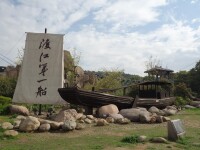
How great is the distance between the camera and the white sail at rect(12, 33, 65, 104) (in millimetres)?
19141

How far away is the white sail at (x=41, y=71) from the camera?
19.1 meters

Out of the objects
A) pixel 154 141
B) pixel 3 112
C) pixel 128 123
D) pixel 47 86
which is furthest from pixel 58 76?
pixel 154 141


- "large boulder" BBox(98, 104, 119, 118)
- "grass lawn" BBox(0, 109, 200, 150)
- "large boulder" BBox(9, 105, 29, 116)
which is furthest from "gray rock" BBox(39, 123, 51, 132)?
"large boulder" BBox(9, 105, 29, 116)

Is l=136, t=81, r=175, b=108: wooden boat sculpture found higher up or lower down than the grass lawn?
higher up

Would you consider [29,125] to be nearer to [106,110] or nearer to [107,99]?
[106,110]

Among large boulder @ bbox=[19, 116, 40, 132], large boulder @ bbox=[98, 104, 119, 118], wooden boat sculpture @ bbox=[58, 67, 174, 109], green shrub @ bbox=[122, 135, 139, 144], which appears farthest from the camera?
wooden boat sculpture @ bbox=[58, 67, 174, 109]

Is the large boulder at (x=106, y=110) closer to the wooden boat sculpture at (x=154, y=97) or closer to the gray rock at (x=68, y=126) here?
the wooden boat sculpture at (x=154, y=97)

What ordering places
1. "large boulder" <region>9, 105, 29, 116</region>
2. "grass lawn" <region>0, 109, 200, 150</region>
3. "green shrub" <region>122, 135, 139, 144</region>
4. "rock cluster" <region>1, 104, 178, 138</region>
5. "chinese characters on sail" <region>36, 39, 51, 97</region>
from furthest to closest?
1. "chinese characters on sail" <region>36, 39, 51, 97</region>
2. "large boulder" <region>9, 105, 29, 116</region>
3. "rock cluster" <region>1, 104, 178, 138</region>
4. "green shrub" <region>122, 135, 139, 144</region>
5. "grass lawn" <region>0, 109, 200, 150</region>

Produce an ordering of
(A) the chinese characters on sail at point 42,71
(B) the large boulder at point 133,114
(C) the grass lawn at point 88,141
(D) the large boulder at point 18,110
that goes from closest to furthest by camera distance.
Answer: (C) the grass lawn at point 88,141 → (B) the large boulder at point 133,114 → (D) the large boulder at point 18,110 → (A) the chinese characters on sail at point 42,71

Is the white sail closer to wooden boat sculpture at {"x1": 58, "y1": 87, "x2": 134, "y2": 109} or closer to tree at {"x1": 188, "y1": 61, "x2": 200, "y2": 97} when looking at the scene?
wooden boat sculpture at {"x1": 58, "y1": 87, "x2": 134, "y2": 109}

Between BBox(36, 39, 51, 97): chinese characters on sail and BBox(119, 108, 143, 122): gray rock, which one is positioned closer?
BBox(119, 108, 143, 122): gray rock

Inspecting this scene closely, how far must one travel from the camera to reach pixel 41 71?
19188 mm

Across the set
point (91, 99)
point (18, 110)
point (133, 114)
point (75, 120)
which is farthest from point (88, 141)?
point (18, 110)

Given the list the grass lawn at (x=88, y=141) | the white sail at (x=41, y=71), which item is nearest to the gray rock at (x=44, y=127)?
the grass lawn at (x=88, y=141)
